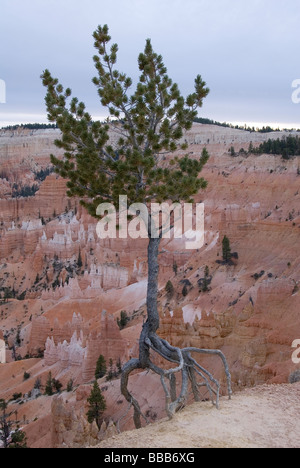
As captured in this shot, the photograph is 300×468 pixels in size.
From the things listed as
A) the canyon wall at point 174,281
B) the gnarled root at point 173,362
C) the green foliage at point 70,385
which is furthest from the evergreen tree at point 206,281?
the gnarled root at point 173,362

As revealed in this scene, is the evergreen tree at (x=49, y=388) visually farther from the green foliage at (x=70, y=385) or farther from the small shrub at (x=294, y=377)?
the small shrub at (x=294, y=377)

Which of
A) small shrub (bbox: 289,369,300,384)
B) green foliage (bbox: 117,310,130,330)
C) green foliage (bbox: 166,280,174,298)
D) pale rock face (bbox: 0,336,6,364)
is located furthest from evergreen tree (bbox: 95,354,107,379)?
small shrub (bbox: 289,369,300,384)

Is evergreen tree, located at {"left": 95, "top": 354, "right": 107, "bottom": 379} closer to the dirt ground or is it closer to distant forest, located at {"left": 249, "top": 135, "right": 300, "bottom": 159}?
the dirt ground

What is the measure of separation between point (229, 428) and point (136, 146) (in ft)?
18.8

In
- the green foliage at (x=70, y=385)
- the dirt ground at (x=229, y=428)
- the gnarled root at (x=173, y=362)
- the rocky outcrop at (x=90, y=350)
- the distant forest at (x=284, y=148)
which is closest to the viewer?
the dirt ground at (x=229, y=428)

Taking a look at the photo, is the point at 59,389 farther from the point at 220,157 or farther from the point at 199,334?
the point at 220,157

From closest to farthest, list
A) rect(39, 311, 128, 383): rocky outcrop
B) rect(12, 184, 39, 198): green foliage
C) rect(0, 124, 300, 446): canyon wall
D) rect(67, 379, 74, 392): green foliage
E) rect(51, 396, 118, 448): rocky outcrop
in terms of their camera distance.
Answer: rect(51, 396, 118, 448): rocky outcrop, rect(0, 124, 300, 446): canyon wall, rect(67, 379, 74, 392): green foliage, rect(39, 311, 128, 383): rocky outcrop, rect(12, 184, 39, 198): green foliage

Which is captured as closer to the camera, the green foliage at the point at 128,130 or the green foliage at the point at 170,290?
the green foliage at the point at 128,130

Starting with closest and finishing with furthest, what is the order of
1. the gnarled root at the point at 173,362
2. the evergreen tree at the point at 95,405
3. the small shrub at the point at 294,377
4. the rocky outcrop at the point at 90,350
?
the gnarled root at the point at 173,362 < the small shrub at the point at 294,377 < the evergreen tree at the point at 95,405 < the rocky outcrop at the point at 90,350

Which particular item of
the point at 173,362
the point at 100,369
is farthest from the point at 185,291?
the point at 173,362

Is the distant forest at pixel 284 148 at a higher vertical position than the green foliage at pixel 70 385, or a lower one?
higher

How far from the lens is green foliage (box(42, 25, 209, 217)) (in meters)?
9.10

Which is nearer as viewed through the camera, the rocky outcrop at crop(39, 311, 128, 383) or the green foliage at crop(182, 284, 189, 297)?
the rocky outcrop at crop(39, 311, 128, 383)

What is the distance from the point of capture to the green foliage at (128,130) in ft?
29.9
